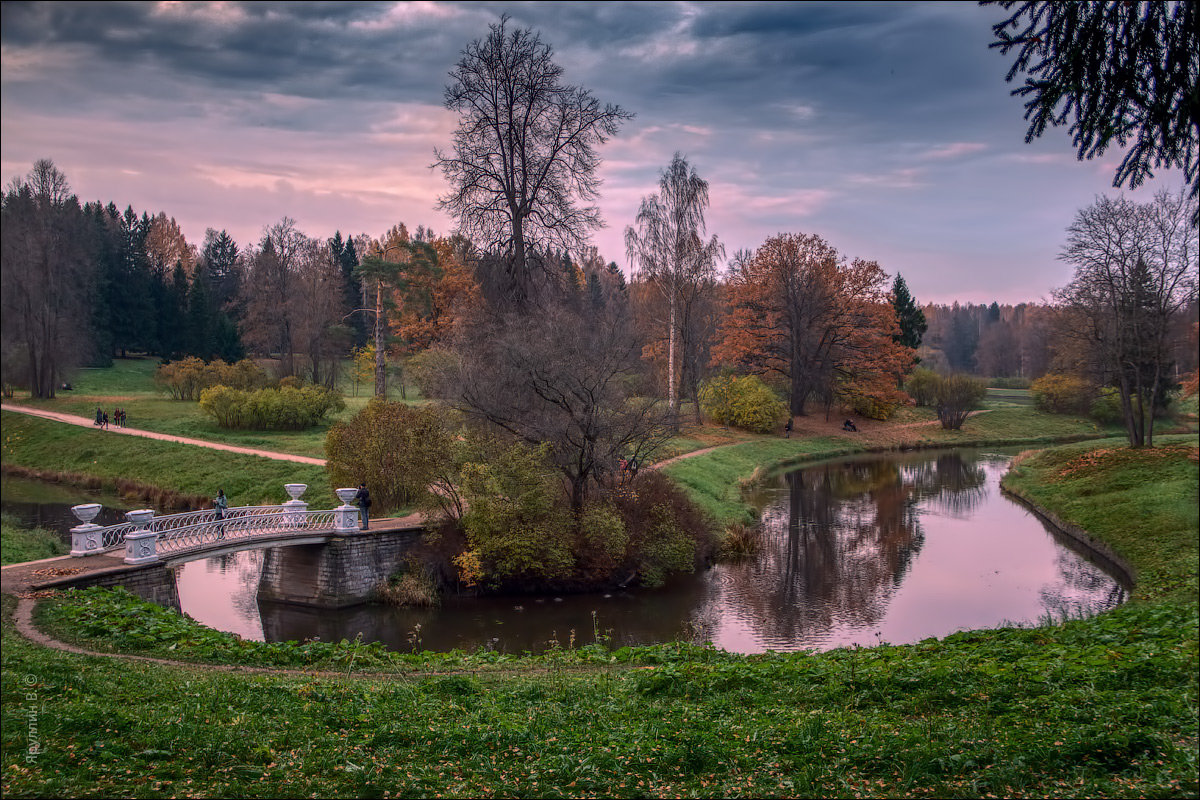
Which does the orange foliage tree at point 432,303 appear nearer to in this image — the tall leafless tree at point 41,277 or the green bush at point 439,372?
the green bush at point 439,372

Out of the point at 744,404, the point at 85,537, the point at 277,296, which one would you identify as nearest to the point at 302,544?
the point at 85,537

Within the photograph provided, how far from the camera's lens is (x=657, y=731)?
820cm

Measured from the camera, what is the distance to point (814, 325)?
5559 cm

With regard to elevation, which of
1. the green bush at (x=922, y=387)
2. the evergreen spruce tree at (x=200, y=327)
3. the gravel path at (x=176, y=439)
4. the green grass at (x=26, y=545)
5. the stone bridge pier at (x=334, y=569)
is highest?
the evergreen spruce tree at (x=200, y=327)

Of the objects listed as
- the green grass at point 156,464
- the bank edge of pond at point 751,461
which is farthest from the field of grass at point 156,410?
the bank edge of pond at point 751,461

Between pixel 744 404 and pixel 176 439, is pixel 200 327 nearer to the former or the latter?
pixel 176 439

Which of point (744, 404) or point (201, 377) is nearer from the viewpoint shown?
point (201, 377)

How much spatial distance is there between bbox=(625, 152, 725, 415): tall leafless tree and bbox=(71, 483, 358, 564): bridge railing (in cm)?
2597

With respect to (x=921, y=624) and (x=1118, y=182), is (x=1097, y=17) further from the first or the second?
(x=921, y=624)

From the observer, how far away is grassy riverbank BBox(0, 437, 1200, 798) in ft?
22.2

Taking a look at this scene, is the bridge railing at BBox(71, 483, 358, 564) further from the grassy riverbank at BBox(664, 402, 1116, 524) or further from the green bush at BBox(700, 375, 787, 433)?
the green bush at BBox(700, 375, 787, 433)

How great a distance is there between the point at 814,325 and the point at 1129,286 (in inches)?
905

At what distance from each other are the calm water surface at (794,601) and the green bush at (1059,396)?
3260 centimetres

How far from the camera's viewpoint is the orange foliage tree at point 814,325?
54844 mm
